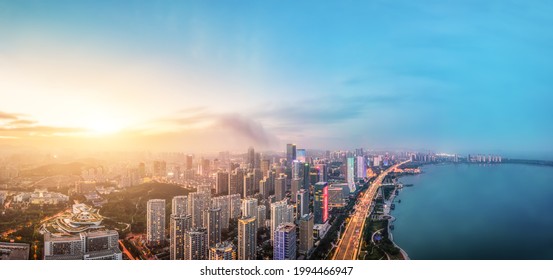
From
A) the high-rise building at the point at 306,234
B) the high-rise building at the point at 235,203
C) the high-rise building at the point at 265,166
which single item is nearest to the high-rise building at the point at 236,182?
the high-rise building at the point at 235,203

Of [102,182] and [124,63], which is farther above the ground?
[124,63]

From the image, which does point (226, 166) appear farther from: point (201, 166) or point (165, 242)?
point (165, 242)

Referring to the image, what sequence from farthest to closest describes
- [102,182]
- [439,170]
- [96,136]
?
[439,170] → [102,182] → [96,136]

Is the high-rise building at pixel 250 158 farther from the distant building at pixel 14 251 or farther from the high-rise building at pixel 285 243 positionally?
the distant building at pixel 14 251

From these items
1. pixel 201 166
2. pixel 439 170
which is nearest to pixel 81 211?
pixel 201 166

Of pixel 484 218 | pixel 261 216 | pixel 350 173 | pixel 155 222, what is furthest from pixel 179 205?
pixel 484 218

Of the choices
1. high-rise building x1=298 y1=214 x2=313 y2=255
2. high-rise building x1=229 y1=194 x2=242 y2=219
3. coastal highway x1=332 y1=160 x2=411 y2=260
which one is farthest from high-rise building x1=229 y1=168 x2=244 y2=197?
coastal highway x1=332 y1=160 x2=411 y2=260

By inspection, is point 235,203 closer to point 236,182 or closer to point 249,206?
point 249,206
